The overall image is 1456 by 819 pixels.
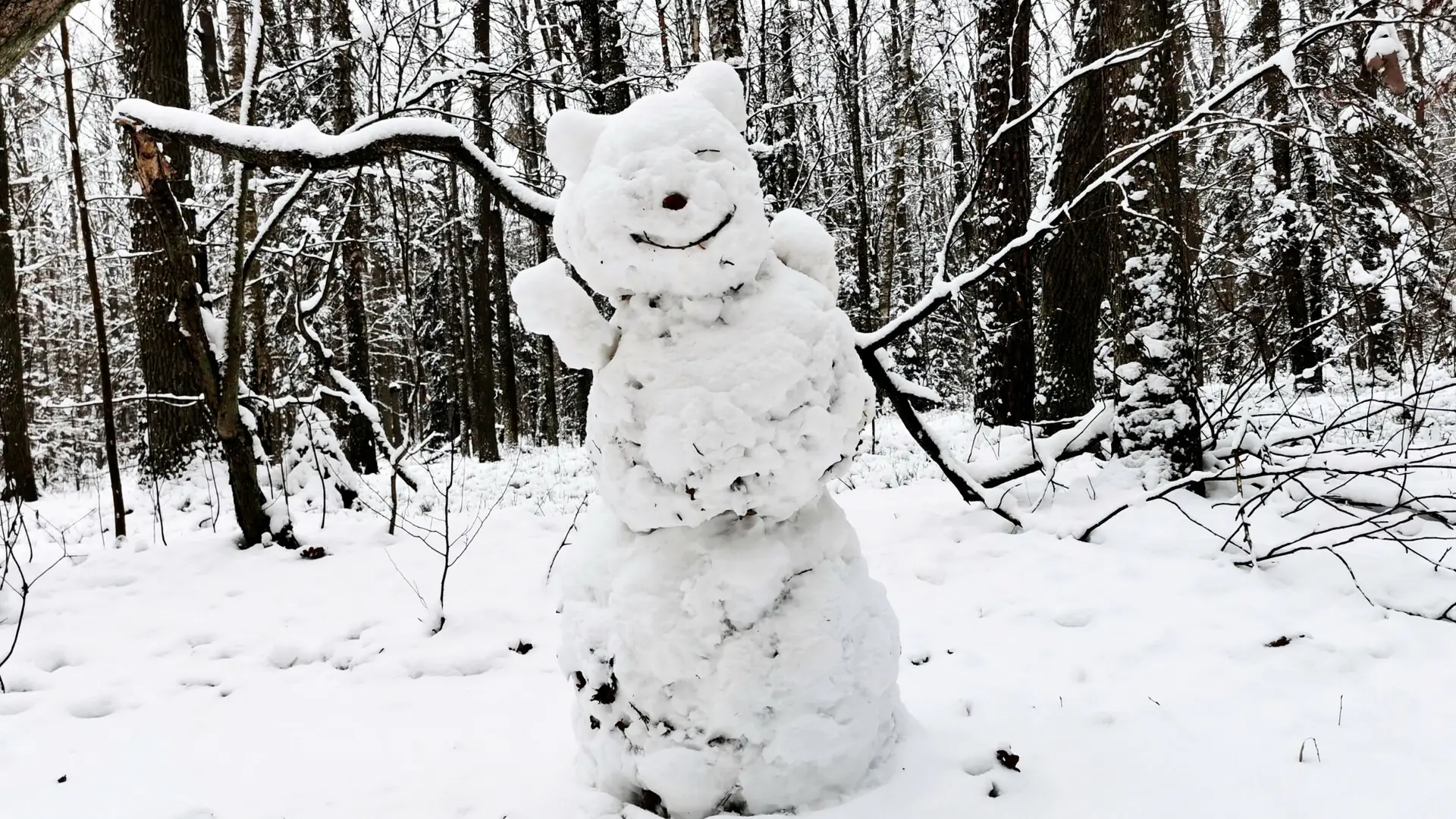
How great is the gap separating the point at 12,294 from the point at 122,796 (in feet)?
31.7

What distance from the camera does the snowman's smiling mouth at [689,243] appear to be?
1.81m

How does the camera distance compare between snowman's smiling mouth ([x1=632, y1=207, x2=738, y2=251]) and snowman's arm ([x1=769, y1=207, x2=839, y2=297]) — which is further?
snowman's arm ([x1=769, y1=207, x2=839, y2=297])

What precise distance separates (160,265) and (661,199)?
596 cm

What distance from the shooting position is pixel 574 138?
195cm

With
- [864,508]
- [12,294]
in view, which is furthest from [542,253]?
[864,508]

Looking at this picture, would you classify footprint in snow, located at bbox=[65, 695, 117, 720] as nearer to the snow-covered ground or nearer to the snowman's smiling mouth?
the snow-covered ground

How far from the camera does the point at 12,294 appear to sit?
8672mm

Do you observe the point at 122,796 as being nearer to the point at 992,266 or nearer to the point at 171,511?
the point at 992,266

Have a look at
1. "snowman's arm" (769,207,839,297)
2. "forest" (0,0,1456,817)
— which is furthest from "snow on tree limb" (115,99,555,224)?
"snowman's arm" (769,207,839,297)

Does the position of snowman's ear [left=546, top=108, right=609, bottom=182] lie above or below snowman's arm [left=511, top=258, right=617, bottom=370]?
above

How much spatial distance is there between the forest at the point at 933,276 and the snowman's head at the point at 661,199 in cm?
22

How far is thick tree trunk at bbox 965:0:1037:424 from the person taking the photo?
21.6 feet

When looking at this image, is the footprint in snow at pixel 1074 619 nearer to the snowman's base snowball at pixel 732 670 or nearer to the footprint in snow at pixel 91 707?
the snowman's base snowball at pixel 732 670

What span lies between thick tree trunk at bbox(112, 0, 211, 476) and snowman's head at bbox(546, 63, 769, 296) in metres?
4.41
